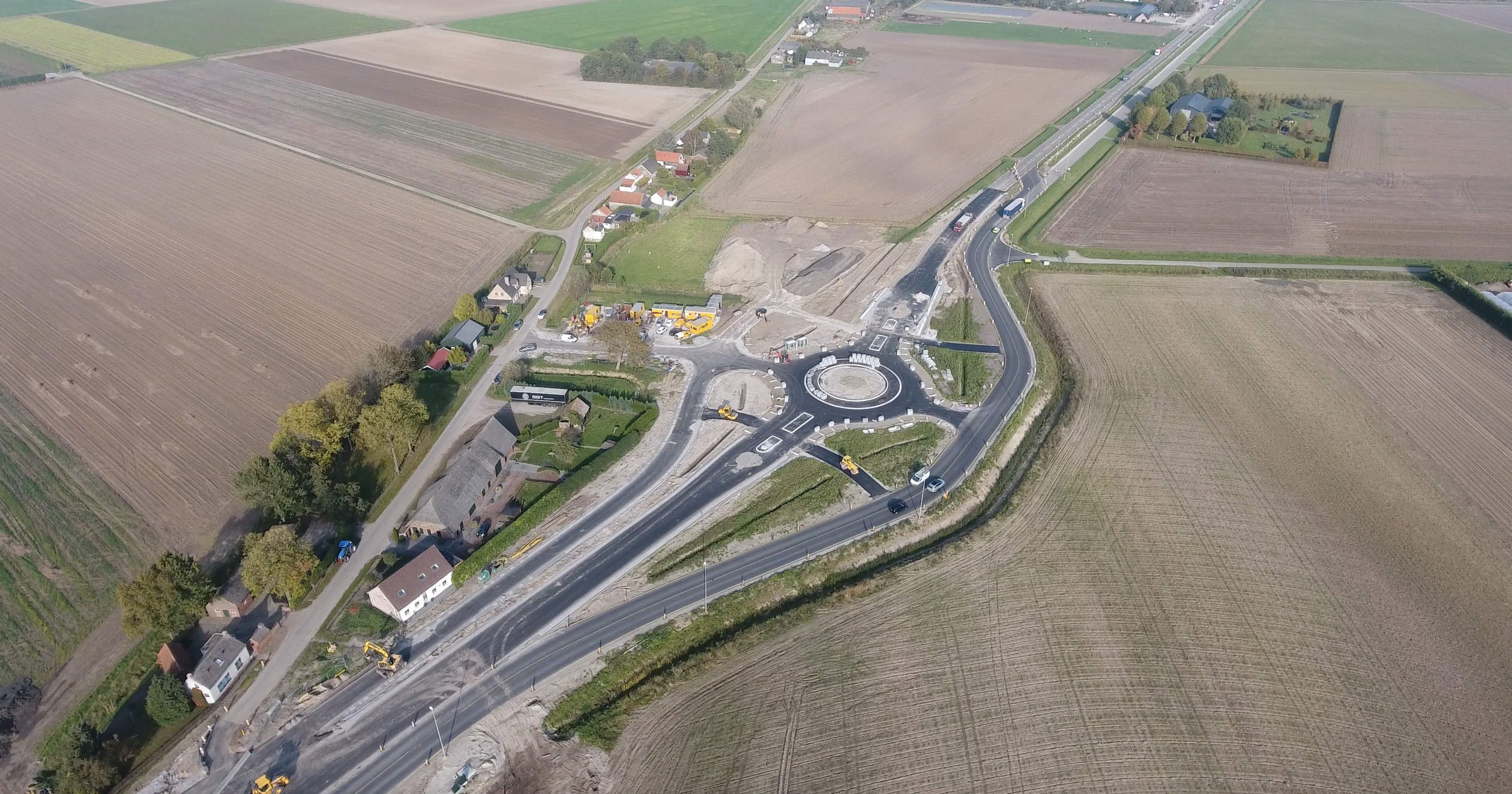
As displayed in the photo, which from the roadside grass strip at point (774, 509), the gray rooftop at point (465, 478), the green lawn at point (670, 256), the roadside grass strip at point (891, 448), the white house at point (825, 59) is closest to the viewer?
the roadside grass strip at point (774, 509)

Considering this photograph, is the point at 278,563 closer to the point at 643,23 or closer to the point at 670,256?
the point at 670,256

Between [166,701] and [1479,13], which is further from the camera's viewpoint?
[1479,13]

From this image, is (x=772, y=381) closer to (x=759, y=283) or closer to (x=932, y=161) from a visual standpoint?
(x=759, y=283)

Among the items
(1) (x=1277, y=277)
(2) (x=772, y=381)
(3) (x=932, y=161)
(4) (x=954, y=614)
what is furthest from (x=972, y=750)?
(3) (x=932, y=161)

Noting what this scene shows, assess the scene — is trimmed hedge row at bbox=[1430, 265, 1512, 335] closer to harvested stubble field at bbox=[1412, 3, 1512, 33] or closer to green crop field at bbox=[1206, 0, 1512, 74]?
green crop field at bbox=[1206, 0, 1512, 74]

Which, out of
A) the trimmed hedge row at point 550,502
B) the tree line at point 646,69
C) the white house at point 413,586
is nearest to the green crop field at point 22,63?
the tree line at point 646,69

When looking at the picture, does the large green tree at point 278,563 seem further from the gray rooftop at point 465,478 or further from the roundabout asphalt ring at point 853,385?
the roundabout asphalt ring at point 853,385

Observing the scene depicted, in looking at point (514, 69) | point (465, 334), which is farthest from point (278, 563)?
point (514, 69)
